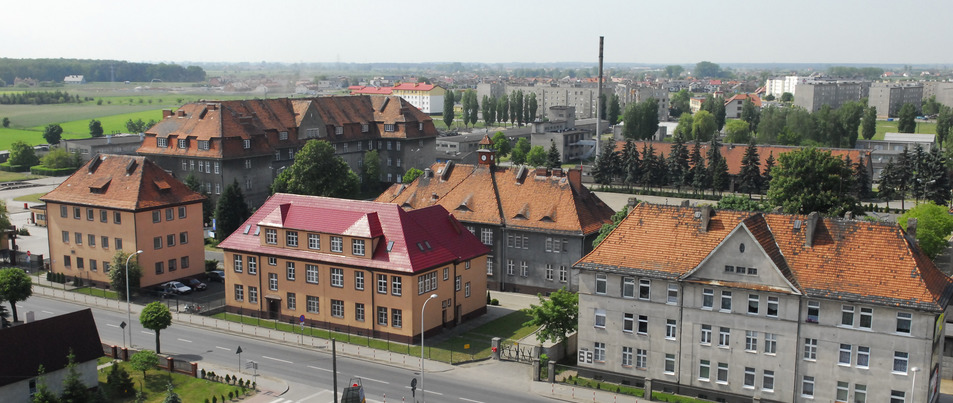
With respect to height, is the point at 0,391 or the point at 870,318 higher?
the point at 870,318

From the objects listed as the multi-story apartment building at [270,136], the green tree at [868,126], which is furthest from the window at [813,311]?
the green tree at [868,126]

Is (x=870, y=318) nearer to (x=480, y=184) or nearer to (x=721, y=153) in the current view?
(x=480, y=184)

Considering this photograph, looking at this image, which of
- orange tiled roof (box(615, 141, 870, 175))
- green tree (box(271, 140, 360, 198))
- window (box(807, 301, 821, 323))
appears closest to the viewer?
window (box(807, 301, 821, 323))

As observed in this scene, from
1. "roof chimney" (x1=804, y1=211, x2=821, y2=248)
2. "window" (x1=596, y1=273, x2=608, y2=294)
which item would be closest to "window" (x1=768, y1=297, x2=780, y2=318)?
"roof chimney" (x1=804, y1=211, x2=821, y2=248)

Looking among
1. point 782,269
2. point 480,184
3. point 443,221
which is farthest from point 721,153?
point 782,269

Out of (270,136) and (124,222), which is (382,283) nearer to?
(124,222)

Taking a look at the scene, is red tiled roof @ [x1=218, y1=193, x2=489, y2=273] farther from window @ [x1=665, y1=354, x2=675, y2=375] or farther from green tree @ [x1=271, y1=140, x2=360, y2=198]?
green tree @ [x1=271, y1=140, x2=360, y2=198]
